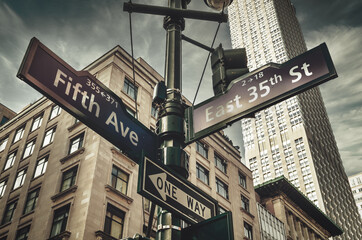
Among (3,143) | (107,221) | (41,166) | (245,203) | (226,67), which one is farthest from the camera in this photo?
(245,203)

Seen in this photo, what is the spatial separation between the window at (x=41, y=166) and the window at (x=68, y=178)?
3.60m

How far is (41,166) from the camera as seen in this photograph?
28.1 metres

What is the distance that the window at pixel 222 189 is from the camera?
3422 centimetres

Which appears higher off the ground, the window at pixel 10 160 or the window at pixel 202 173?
the window at pixel 10 160

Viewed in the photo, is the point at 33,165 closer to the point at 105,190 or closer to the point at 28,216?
the point at 28,216

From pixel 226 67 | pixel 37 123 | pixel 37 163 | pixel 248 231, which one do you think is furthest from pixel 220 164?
pixel 226 67

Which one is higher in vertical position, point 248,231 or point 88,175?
point 248,231

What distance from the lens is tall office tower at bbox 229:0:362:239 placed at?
103812 mm

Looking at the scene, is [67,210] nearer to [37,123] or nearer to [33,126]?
[37,123]

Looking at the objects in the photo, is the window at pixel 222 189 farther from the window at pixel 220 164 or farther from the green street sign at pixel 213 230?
the green street sign at pixel 213 230

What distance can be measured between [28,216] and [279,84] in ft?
80.3

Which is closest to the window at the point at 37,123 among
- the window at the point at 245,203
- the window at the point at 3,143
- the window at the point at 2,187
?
the window at the point at 3,143

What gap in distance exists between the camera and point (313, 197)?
97.2 metres

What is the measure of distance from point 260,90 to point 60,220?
799 inches
